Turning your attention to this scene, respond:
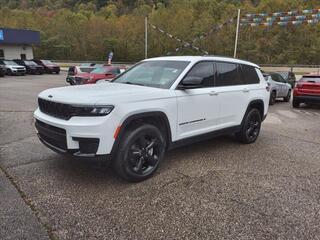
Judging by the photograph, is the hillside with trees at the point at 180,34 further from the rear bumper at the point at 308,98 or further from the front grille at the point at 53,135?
the front grille at the point at 53,135

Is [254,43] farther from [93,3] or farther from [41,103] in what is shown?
[93,3]

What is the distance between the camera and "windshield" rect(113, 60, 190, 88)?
183 inches

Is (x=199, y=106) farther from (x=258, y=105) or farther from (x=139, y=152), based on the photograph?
(x=258, y=105)

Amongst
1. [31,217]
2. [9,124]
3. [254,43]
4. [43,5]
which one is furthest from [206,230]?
[43,5]

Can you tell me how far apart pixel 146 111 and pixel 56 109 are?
46.1 inches

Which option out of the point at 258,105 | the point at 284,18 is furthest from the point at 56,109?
the point at 284,18

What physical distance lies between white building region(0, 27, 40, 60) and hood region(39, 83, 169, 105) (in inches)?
1417

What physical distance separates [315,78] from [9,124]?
1087cm

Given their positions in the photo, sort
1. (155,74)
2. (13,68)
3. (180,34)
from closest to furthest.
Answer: (155,74), (13,68), (180,34)

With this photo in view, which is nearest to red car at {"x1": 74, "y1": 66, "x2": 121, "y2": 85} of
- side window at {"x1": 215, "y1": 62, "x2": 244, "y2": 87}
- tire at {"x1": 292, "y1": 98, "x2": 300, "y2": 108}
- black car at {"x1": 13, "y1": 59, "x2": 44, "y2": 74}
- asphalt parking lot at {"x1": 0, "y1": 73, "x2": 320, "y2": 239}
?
tire at {"x1": 292, "y1": 98, "x2": 300, "y2": 108}

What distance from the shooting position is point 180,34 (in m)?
50.0

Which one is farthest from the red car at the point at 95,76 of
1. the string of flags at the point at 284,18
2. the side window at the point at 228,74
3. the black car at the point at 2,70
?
the string of flags at the point at 284,18

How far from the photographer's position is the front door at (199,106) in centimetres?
455

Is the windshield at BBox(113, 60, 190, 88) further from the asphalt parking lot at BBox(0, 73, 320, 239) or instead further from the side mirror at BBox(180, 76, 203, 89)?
the asphalt parking lot at BBox(0, 73, 320, 239)
